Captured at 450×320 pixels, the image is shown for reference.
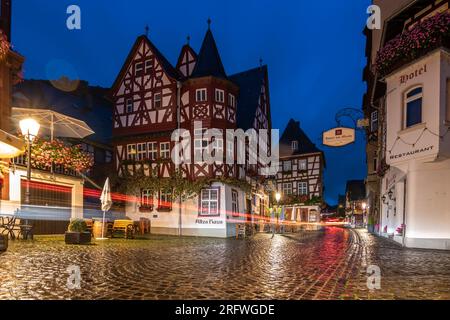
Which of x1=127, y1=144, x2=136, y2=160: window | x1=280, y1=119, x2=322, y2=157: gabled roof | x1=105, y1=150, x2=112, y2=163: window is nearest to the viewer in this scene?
x1=127, y1=144, x2=136, y2=160: window

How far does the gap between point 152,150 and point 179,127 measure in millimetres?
2592

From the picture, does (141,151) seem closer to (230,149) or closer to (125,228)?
(230,149)

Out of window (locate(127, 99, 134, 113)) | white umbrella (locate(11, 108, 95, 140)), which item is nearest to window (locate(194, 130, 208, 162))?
window (locate(127, 99, 134, 113))

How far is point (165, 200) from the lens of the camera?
76.7ft

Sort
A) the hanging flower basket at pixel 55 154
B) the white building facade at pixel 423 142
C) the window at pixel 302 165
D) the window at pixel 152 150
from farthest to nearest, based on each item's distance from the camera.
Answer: the window at pixel 302 165 < the window at pixel 152 150 < the hanging flower basket at pixel 55 154 < the white building facade at pixel 423 142

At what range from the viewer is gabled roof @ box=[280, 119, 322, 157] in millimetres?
46184

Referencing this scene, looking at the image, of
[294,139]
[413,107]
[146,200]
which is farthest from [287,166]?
[413,107]

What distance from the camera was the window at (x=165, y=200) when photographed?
2297cm

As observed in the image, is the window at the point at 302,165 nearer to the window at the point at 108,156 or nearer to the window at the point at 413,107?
the window at the point at 108,156

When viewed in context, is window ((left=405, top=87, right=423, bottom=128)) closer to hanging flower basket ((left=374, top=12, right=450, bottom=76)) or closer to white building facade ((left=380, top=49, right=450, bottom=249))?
white building facade ((left=380, top=49, right=450, bottom=249))

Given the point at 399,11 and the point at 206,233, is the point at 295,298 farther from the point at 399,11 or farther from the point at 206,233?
the point at 206,233

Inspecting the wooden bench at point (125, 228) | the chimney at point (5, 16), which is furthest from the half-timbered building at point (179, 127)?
the chimney at point (5, 16)

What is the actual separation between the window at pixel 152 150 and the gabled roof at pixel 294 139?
26433 mm

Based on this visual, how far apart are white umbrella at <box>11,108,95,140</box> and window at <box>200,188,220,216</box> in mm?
8634
